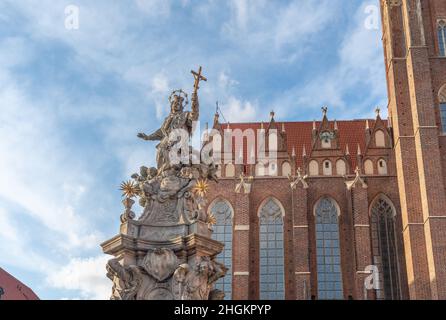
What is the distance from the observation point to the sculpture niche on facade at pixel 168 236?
31.0 feet

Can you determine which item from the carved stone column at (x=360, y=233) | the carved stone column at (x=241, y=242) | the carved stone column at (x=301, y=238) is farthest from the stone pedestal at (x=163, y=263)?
the carved stone column at (x=360, y=233)

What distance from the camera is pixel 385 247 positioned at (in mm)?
29281

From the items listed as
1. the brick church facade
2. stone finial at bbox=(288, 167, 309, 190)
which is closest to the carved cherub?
the brick church facade

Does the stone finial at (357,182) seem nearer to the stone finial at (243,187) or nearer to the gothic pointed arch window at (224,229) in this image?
the stone finial at (243,187)

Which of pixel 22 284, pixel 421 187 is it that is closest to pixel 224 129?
pixel 421 187

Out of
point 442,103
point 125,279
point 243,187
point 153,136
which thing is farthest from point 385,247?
point 125,279

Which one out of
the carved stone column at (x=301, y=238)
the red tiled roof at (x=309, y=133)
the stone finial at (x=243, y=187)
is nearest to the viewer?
the carved stone column at (x=301, y=238)

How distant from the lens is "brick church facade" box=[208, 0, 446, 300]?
27844 mm

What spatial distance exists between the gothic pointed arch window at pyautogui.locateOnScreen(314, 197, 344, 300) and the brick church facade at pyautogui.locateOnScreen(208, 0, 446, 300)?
48 millimetres

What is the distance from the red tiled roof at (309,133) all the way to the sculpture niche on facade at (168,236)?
2218 centimetres

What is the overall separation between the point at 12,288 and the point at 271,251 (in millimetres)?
14696

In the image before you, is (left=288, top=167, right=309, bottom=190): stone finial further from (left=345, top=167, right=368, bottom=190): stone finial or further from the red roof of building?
the red roof of building

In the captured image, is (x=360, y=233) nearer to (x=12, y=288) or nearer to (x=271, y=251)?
(x=271, y=251)
